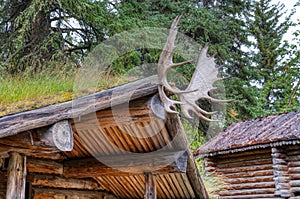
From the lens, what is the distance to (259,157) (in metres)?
12.3

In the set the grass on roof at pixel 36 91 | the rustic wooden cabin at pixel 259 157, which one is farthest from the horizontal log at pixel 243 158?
the grass on roof at pixel 36 91

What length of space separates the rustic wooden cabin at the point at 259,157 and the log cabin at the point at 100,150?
5303 millimetres

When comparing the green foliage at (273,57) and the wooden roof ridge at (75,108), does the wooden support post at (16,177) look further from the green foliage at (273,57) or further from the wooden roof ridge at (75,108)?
the green foliage at (273,57)

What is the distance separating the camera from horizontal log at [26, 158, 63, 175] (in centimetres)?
493

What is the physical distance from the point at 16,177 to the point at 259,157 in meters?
9.40

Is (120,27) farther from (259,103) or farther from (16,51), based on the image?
(259,103)

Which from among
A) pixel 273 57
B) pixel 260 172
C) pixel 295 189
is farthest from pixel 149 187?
pixel 273 57

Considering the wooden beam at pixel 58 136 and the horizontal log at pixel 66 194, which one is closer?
the wooden beam at pixel 58 136

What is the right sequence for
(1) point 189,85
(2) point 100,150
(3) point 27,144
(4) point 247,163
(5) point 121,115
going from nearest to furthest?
(3) point 27,144, (5) point 121,115, (1) point 189,85, (2) point 100,150, (4) point 247,163

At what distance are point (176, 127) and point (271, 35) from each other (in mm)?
19892

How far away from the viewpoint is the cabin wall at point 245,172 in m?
12.0

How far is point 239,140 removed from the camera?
12.5m

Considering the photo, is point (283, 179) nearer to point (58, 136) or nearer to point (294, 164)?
point (294, 164)

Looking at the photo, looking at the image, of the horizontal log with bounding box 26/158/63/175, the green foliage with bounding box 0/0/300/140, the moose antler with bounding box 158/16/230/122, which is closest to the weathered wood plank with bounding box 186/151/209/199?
the moose antler with bounding box 158/16/230/122
